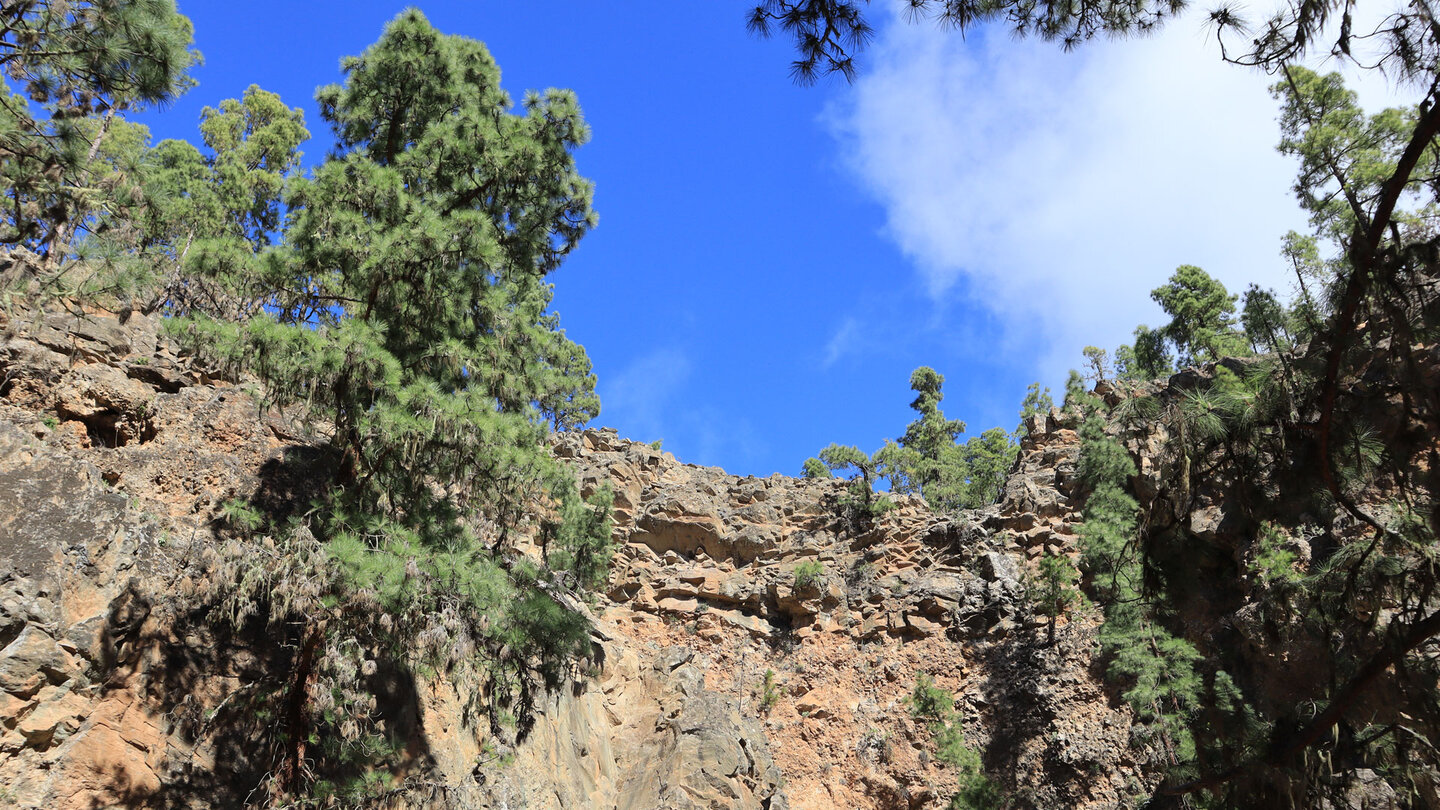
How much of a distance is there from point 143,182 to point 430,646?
5.47 meters

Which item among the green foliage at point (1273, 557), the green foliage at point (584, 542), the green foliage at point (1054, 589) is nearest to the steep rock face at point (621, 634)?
the green foliage at point (1054, 589)

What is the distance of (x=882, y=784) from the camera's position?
811 inches

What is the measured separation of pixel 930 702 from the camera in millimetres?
21891

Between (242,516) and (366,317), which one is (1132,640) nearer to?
(366,317)

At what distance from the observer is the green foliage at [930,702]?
71.3 feet

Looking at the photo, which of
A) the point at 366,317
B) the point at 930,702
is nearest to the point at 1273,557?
the point at 930,702

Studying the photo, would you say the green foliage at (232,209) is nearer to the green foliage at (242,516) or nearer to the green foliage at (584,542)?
the green foliage at (242,516)

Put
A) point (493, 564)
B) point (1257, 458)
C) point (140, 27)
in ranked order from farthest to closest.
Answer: point (493, 564)
point (140, 27)
point (1257, 458)

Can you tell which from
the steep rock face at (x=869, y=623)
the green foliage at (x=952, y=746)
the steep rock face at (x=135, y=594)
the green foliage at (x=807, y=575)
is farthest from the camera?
the green foliage at (x=807, y=575)

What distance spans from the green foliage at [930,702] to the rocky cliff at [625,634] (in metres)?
0.41

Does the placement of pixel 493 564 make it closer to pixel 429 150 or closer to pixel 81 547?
pixel 81 547

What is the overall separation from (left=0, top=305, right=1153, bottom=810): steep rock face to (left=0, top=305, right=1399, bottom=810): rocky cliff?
1.6 inches

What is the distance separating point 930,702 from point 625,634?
894cm

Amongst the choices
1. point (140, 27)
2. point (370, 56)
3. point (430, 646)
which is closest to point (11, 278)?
point (140, 27)
